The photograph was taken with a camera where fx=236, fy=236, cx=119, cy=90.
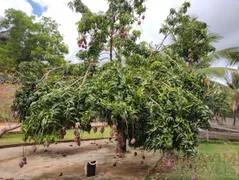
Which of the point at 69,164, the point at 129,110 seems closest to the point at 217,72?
the point at 69,164

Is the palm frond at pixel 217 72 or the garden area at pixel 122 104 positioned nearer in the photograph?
the garden area at pixel 122 104

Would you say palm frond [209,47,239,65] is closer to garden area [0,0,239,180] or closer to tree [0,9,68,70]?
garden area [0,0,239,180]

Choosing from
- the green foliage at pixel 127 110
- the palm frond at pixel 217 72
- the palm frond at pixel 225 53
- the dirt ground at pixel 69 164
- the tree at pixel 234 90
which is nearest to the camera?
the green foliage at pixel 127 110

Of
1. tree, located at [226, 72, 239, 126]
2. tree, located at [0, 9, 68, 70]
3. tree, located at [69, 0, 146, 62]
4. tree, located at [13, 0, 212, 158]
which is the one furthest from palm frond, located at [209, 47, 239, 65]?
tree, located at [0, 9, 68, 70]

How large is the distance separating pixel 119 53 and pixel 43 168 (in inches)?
162

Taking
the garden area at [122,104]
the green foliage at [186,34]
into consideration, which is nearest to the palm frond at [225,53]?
the garden area at [122,104]

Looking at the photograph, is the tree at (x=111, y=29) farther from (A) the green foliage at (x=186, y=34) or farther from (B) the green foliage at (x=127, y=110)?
(B) the green foliage at (x=127, y=110)

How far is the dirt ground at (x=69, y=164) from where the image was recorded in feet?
19.6

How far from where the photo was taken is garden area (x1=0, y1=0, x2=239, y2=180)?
3881 mm

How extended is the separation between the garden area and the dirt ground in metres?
0.03

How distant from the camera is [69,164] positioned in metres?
7.10

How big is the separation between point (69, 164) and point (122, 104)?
4308 millimetres

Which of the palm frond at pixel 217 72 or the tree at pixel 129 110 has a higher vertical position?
the palm frond at pixel 217 72

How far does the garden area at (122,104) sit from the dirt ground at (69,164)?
3 cm
